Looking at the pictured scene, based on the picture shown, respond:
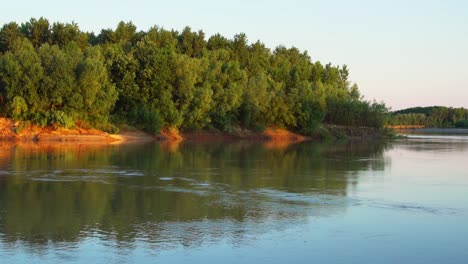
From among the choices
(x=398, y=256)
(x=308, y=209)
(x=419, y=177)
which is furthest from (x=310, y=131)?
(x=398, y=256)

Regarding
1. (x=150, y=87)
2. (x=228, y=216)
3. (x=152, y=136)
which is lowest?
(x=228, y=216)

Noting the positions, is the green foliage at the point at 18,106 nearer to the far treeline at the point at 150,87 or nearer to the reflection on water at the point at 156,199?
the far treeline at the point at 150,87

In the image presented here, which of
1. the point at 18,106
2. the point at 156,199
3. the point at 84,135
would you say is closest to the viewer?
the point at 156,199

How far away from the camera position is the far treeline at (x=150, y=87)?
62969 millimetres

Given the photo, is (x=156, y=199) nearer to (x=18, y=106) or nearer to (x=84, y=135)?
(x=18, y=106)

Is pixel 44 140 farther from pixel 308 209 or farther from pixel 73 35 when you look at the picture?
pixel 308 209

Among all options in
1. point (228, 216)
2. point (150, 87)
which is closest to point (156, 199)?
point (228, 216)

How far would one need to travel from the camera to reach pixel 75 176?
2588 cm

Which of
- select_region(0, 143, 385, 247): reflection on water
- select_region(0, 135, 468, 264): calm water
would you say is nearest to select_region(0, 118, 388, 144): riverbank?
select_region(0, 143, 385, 247): reflection on water

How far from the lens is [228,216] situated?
1650cm

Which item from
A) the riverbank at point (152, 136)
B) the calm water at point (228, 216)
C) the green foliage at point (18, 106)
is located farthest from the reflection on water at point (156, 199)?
the green foliage at point (18, 106)

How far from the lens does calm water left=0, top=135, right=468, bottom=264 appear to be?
12344 millimetres

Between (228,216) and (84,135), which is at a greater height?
(84,135)

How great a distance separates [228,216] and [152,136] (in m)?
56.2
